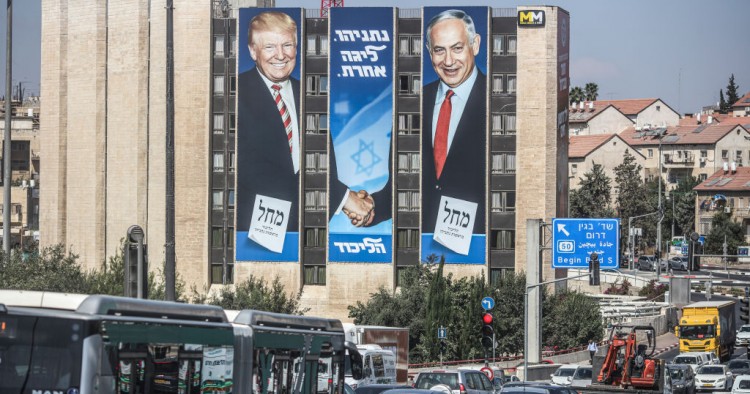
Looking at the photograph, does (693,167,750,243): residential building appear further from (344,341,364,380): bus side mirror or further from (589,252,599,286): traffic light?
(344,341,364,380): bus side mirror

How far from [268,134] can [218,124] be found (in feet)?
11.4

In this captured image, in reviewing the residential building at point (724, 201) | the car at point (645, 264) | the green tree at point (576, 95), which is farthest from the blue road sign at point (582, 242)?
the green tree at point (576, 95)

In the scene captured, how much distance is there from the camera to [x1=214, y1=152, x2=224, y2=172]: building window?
287ft

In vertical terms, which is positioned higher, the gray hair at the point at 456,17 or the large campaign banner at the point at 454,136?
the gray hair at the point at 456,17

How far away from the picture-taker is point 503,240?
85312 mm

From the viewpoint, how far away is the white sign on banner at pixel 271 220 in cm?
8669

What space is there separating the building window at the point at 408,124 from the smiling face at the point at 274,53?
7.75m

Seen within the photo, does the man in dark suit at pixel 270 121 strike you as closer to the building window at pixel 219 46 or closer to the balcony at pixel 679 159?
the building window at pixel 219 46

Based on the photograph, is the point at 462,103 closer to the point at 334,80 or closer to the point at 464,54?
the point at 464,54

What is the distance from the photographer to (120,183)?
3460 inches

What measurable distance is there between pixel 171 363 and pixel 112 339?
5.18ft

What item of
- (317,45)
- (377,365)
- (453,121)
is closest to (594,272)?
(377,365)

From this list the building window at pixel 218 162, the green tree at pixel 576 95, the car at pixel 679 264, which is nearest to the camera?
the building window at pixel 218 162

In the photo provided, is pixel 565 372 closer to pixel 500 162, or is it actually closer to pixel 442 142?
pixel 500 162
